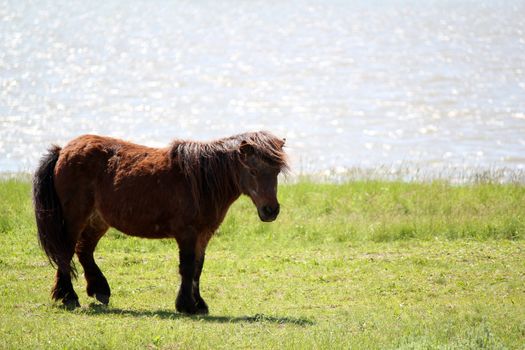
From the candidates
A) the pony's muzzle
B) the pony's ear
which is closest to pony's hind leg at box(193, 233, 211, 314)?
the pony's muzzle

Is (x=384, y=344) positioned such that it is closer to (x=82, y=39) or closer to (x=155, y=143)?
(x=155, y=143)

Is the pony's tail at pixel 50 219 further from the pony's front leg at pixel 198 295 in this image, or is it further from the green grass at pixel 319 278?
the pony's front leg at pixel 198 295

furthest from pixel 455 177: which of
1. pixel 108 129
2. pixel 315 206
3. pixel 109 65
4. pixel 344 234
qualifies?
pixel 109 65

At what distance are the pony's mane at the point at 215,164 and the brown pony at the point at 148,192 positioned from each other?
0.01 m

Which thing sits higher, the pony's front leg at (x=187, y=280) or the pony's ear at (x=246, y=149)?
the pony's ear at (x=246, y=149)

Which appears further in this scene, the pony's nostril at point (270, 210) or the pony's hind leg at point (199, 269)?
the pony's hind leg at point (199, 269)

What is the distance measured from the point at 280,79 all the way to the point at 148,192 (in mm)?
29564

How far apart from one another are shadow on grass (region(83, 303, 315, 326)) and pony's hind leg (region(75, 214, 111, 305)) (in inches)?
9.0

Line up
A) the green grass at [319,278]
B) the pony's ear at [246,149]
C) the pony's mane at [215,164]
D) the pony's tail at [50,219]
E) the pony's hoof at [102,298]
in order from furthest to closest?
the pony's hoof at [102,298]
the pony's tail at [50,219]
the pony's mane at [215,164]
the pony's ear at [246,149]
the green grass at [319,278]

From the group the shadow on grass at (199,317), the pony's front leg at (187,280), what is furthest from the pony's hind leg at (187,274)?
the shadow on grass at (199,317)

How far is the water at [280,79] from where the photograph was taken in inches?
1086

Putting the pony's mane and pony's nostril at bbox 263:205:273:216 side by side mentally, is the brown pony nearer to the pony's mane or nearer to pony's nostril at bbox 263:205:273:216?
the pony's mane

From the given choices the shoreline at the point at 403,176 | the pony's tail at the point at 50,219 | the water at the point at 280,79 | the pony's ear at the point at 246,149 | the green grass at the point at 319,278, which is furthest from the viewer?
the water at the point at 280,79

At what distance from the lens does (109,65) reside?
1596 inches
